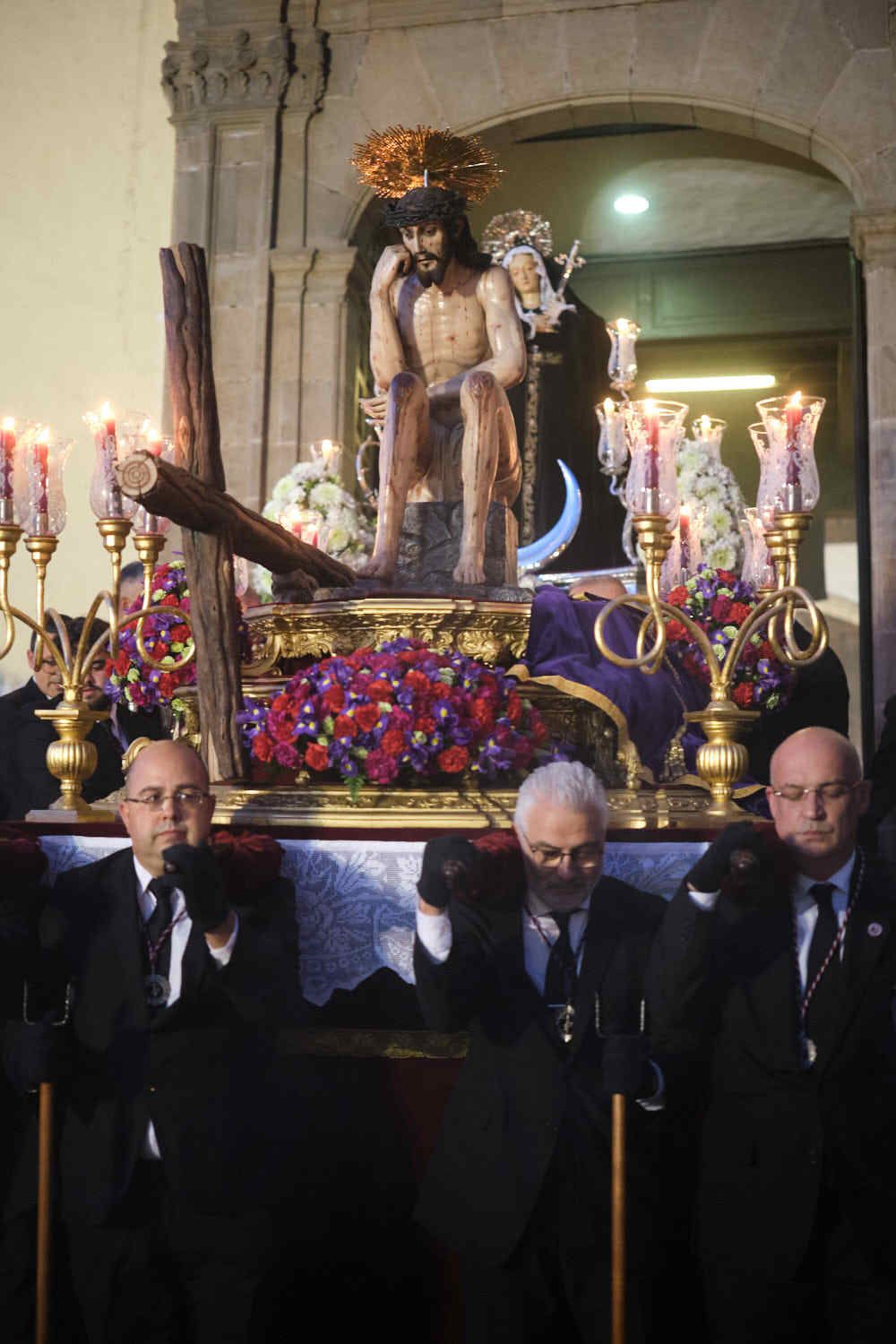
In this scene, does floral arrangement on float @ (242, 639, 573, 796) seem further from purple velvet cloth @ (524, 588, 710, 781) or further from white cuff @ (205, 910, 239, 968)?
white cuff @ (205, 910, 239, 968)

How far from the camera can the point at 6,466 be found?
4758 mm

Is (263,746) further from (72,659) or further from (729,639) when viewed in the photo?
(729,639)

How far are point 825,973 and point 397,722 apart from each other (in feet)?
5.06

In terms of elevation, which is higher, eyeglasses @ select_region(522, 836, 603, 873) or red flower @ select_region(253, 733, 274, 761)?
red flower @ select_region(253, 733, 274, 761)

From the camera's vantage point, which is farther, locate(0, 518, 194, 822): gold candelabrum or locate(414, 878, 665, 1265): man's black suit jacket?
locate(0, 518, 194, 822): gold candelabrum

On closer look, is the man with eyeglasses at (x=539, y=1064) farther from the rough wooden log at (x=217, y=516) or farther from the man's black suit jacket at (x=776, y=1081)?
the rough wooden log at (x=217, y=516)

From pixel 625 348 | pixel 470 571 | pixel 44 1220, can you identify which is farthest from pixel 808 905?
pixel 625 348

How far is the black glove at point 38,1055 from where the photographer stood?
3.39m

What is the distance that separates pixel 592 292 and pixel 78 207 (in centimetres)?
521

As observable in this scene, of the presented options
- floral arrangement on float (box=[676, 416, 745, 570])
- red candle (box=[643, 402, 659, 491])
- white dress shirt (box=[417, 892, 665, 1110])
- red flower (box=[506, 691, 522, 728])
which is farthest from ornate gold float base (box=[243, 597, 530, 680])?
floral arrangement on float (box=[676, 416, 745, 570])

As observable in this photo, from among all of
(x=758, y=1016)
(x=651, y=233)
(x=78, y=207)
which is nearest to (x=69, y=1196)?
(x=758, y=1016)

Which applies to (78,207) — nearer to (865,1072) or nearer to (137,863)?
(137,863)

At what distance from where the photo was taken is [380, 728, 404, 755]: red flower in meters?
4.43

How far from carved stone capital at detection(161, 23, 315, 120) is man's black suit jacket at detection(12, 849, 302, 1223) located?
7784 mm
